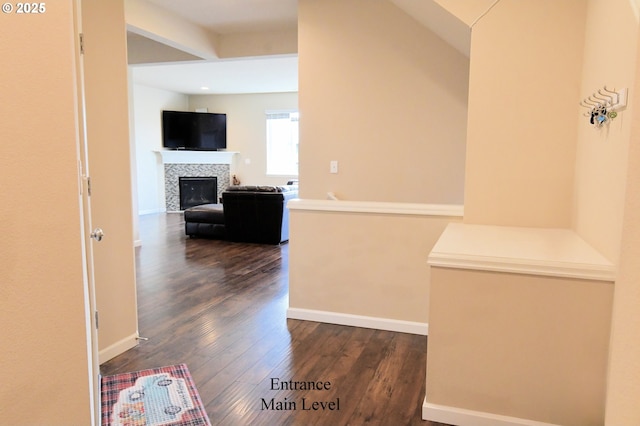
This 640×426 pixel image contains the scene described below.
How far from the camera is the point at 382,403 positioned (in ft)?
7.07

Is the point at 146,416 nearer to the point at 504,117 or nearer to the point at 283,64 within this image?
the point at 504,117

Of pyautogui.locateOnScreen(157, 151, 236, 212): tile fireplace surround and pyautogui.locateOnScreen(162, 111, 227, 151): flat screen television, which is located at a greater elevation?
pyautogui.locateOnScreen(162, 111, 227, 151): flat screen television

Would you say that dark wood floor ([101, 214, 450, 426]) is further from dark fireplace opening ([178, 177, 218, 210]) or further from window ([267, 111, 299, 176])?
window ([267, 111, 299, 176])

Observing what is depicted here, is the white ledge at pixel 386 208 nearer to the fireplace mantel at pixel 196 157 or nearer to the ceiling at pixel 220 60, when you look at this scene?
the ceiling at pixel 220 60

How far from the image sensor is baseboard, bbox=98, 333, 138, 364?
255 centimetres

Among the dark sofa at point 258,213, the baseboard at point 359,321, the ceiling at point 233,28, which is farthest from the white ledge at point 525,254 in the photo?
the dark sofa at point 258,213

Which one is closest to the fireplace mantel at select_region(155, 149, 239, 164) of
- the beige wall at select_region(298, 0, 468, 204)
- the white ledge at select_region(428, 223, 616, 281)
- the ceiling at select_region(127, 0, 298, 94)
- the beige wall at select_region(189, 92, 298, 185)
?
the beige wall at select_region(189, 92, 298, 185)

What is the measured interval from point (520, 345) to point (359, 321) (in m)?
1.40

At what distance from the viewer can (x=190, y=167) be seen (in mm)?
10109

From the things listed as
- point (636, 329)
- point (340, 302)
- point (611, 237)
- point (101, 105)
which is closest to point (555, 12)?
point (611, 237)

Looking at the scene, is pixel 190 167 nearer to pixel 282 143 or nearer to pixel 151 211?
pixel 151 211

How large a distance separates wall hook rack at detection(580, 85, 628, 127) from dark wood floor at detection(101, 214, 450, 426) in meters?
1.55

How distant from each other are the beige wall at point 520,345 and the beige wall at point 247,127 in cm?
829

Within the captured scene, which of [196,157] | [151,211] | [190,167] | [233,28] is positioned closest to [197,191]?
[190,167]
